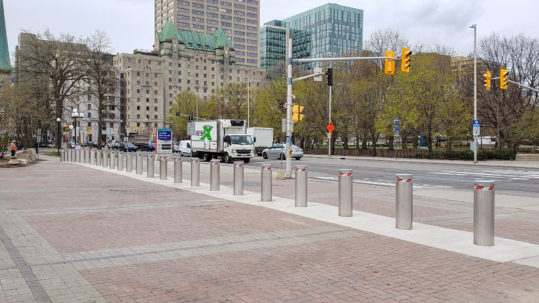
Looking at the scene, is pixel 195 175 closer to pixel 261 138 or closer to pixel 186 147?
pixel 261 138

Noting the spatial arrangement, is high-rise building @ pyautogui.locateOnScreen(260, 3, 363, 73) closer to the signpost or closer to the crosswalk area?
the signpost

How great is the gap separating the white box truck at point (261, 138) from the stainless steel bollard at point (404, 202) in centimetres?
4088

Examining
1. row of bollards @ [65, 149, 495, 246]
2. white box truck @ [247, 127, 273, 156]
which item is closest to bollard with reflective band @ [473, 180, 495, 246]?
row of bollards @ [65, 149, 495, 246]

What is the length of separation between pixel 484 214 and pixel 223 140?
29.9 m

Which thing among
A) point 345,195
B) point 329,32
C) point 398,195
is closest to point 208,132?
A: point 345,195

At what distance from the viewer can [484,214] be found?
24.2 feet

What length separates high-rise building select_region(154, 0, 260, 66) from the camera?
18125cm

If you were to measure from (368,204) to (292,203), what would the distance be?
2002 mm

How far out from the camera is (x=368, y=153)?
52844mm

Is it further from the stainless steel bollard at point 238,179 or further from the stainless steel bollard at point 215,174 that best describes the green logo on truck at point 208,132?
the stainless steel bollard at point 238,179

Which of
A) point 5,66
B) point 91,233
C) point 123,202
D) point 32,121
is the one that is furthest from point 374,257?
point 5,66

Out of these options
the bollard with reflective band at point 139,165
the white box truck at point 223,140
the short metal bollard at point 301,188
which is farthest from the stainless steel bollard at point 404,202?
the white box truck at point 223,140

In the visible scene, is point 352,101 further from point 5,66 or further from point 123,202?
point 5,66

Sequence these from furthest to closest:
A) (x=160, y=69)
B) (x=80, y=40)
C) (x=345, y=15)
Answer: (x=345, y=15) < (x=160, y=69) < (x=80, y=40)
